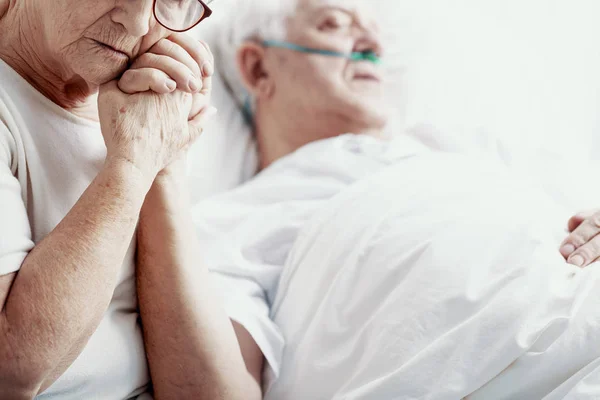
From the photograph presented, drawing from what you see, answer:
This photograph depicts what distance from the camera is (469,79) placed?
2.43 meters

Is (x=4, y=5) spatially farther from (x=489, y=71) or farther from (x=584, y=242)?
(x=489, y=71)

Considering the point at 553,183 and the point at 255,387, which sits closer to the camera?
the point at 255,387

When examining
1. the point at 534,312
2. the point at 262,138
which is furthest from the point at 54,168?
the point at 262,138

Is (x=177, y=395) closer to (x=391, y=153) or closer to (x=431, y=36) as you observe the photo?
(x=391, y=153)

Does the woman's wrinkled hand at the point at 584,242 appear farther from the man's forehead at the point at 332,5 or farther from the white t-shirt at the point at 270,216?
the man's forehead at the point at 332,5

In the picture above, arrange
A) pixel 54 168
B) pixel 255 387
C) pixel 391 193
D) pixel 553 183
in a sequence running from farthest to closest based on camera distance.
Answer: pixel 553 183 < pixel 391 193 < pixel 255 387 < pixel 54 168

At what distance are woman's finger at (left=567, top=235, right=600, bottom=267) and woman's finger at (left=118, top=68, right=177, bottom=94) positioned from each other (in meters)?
0.81

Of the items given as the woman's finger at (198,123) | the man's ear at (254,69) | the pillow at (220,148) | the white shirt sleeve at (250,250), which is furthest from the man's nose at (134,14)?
the man's ear at (254,69)

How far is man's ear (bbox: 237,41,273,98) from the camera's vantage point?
210 centimetres

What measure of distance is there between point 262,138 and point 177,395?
1073mm

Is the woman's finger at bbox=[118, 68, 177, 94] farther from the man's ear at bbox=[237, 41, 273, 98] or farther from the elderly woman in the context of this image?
the man's ear at bbox=[237, 41, 273, 98]

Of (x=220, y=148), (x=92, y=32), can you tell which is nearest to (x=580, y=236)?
(x=92, y=32)

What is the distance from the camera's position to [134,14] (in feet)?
3.28

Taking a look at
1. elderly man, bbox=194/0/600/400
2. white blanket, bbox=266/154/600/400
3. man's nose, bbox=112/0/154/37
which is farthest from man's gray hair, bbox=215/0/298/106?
man's nose, bbox=112/0/154/37
